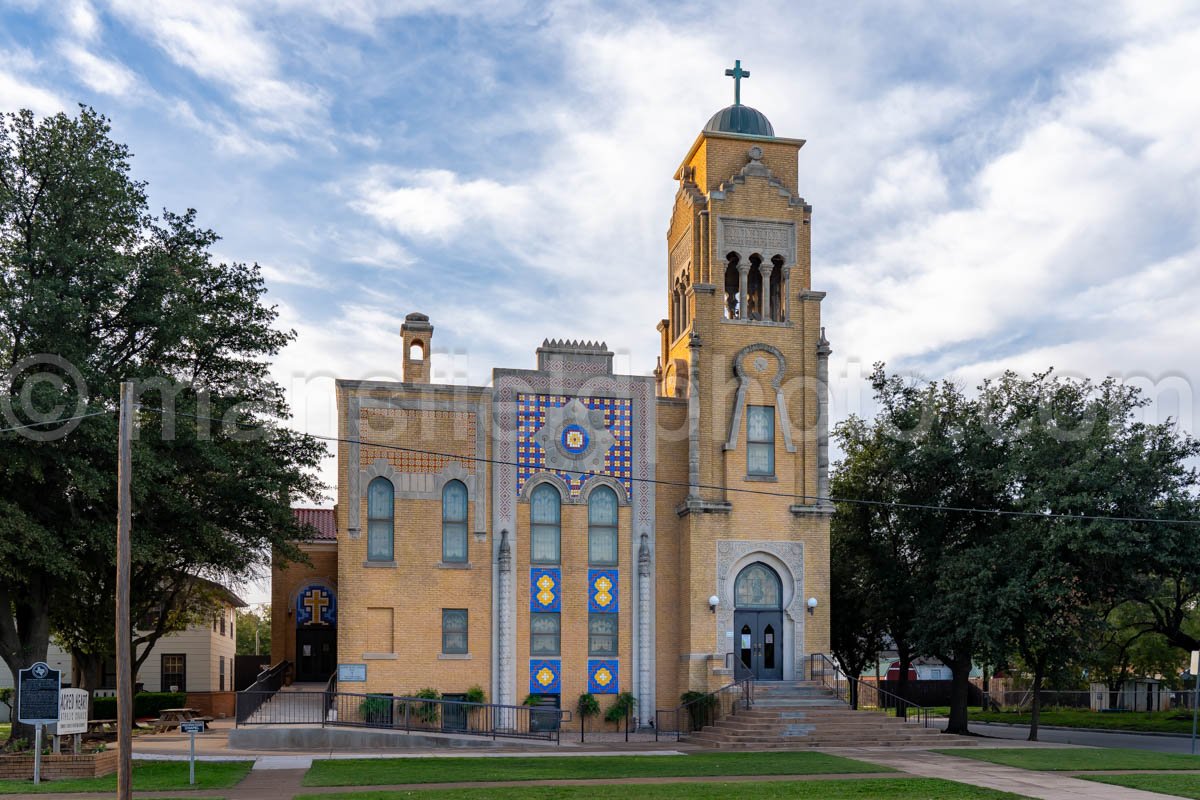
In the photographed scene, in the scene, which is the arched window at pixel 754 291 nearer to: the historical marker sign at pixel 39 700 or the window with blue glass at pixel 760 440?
the window with blue glass at pixel 760 440

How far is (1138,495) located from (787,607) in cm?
972

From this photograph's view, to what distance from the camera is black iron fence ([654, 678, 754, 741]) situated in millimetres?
31203

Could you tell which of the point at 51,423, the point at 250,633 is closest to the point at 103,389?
the point at 51,423

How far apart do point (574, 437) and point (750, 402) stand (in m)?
5.11

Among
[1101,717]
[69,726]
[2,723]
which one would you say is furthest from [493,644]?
[1101,717]

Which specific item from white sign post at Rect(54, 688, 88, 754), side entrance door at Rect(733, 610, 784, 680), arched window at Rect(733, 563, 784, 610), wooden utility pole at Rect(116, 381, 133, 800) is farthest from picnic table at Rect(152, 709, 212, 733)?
wooden utility pole at Rect(116, 381, 133, 800)

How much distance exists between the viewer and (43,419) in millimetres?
24250

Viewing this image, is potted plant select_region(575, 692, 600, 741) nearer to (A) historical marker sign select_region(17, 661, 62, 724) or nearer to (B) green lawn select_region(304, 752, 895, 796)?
(B) green lawn select_region(304, 752, 895, 796)

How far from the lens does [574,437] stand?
3341 centimetres

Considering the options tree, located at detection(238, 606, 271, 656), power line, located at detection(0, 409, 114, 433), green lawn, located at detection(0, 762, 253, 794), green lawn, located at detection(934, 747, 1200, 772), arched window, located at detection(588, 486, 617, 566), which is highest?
power line, located at detection(0, 409, 114, 433)

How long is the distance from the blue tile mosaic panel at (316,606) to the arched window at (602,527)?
8117mm

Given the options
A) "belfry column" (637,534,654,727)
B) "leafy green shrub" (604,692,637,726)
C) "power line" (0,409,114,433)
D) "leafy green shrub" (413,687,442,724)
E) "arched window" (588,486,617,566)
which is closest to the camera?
"power line" (0,409,114,433)

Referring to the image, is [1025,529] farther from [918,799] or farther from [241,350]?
[241,350]

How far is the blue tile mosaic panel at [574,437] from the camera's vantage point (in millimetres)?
33125
